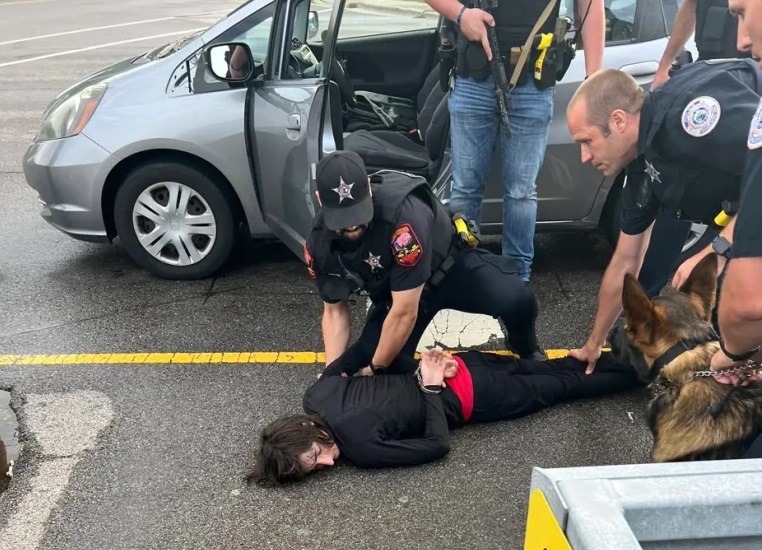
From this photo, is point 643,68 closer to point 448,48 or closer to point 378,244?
point 448,48

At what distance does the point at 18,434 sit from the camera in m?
3.04

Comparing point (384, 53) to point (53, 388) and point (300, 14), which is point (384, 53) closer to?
point (300, 14)

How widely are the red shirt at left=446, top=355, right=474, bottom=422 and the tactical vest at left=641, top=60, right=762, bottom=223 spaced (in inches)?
40.9

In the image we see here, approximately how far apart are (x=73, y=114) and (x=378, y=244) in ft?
7.52

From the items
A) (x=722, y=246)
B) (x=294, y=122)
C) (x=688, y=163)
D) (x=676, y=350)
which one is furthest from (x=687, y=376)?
(x=294, y=122)

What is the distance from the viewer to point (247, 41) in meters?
4.14

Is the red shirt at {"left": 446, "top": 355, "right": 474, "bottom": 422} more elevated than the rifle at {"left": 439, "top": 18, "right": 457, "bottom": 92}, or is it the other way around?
the rifle at {"left": 439, "top": 18, "right": 457, "bottom": 92}

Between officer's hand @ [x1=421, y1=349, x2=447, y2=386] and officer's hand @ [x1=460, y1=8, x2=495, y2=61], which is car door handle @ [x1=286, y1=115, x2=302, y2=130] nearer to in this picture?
officer's hand @ [x1=460, y1=8, x2=495, y2=61]

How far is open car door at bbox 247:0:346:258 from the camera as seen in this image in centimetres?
362

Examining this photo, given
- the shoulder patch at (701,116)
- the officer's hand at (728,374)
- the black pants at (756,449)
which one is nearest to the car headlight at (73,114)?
the shoulder patch at (701,116)

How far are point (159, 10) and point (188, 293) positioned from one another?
1729cm

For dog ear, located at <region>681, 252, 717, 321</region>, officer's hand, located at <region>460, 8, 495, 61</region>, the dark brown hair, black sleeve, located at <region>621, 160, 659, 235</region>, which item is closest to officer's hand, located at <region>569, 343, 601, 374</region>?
black sleeve, located at <region>621, 160, 659, 235</region>

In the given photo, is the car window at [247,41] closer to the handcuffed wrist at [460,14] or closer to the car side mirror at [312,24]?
the car side mirror at [312,24]

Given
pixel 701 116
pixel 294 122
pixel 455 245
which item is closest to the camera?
pixel 701 116
